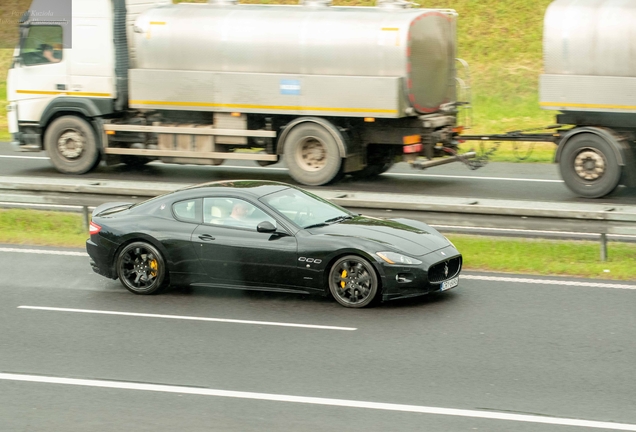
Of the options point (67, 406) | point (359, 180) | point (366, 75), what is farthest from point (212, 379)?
point (359, 180)

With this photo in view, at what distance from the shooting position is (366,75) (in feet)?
58.6

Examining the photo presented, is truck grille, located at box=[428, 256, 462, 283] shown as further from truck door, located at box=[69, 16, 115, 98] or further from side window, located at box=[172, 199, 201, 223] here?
truck door, located at box=[69, 16, 115, 98]

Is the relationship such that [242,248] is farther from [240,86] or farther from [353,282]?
[240,86]

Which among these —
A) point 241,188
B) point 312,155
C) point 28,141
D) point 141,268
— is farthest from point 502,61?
point 141,268

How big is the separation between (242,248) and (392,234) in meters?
1.57

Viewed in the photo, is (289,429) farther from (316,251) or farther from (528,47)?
(528,47)

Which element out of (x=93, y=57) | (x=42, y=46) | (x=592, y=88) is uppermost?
(x=42, y=46)

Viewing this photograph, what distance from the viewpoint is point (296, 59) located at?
18.2m

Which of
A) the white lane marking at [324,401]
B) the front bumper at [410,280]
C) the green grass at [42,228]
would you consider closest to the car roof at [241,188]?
the front bumper at [410,280]

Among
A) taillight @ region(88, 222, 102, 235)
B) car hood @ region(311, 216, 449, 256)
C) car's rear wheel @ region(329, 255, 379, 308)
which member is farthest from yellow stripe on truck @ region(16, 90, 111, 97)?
car's rear wheel @ region(329, 255, 379, 308)

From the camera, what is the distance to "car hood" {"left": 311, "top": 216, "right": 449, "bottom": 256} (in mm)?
10992

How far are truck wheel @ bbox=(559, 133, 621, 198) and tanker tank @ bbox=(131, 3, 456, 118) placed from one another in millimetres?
2695

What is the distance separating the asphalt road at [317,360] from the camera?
7777mm

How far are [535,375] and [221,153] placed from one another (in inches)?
454
